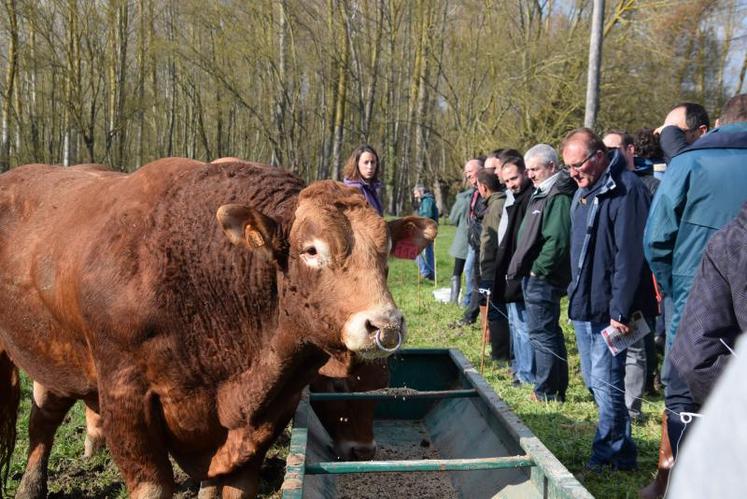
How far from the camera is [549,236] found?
5496mm

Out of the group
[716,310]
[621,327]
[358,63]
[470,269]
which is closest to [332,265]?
[716,310]

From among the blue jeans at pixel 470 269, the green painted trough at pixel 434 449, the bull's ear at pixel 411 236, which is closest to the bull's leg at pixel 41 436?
the green painted trough at pixel 434 449

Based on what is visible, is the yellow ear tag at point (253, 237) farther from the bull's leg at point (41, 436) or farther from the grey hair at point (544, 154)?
the grey hair at point (544, 154)

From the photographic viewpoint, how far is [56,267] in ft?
11.7

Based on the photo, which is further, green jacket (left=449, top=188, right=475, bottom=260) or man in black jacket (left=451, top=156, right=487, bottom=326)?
green jacket (left=449, top=188, right=475, bottom=260)

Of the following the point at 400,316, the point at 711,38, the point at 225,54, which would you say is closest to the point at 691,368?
the point at 400,316

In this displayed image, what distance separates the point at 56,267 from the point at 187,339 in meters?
0.95

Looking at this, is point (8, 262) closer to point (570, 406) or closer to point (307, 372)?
point (307, 372)

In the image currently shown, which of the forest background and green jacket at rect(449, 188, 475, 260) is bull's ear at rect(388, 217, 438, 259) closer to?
green jacket at rect(449, 188, 475, 260)

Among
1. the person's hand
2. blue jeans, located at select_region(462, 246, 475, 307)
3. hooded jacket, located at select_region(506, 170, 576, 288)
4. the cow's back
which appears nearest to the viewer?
→ the cow's back

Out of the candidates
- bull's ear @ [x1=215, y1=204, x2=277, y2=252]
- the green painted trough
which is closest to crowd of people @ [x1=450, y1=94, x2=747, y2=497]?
the green painted trough

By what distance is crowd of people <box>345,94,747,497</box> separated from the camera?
2475mm

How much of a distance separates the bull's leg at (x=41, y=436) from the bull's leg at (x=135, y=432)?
116cm

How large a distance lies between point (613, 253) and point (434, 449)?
1776mm
